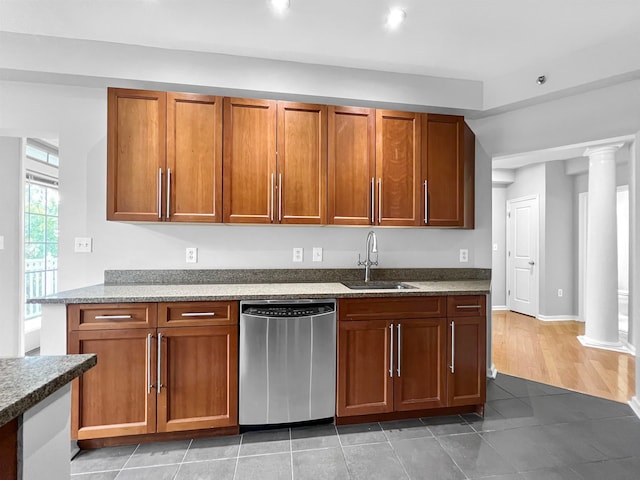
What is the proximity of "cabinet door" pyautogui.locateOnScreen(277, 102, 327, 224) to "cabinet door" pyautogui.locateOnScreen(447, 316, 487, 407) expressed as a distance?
51.3 inches

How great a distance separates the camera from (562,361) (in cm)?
359

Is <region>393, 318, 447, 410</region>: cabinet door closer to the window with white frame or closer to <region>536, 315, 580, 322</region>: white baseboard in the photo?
the window with white frame

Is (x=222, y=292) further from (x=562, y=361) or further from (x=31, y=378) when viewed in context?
(x=562, y=361)

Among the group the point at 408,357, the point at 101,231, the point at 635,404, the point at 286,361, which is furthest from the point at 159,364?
the point at 635,404

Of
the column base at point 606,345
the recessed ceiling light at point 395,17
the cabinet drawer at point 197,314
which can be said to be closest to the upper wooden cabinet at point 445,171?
the recessed ceiling light at point 395,17

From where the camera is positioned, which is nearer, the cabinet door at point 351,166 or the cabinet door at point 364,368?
the cabinet door at point 364,368

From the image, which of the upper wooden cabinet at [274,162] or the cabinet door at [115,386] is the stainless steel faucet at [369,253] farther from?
the cabinet door at [115,386]

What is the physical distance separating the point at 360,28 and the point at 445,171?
4.18ft

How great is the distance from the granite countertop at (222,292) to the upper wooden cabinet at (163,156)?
502 mm

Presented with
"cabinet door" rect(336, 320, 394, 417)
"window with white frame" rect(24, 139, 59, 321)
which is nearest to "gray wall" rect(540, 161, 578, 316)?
"cabinet door" rect(336, 320, 394, 417)

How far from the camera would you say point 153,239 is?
105 inches

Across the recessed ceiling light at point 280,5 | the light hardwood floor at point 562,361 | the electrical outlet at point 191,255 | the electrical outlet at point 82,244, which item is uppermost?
the recessed ceiling light at point 280,5

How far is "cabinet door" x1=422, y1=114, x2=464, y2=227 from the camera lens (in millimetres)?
2752

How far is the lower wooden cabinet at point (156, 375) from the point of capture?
2.02 m
